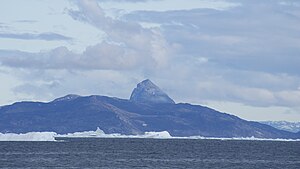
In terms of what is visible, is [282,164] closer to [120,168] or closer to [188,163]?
[188,163]

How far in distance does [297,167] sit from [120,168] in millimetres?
40256

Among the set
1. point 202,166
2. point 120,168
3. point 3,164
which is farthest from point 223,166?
point 3,164

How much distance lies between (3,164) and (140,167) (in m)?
26.9

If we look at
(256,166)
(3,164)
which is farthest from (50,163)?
→ (256,166)

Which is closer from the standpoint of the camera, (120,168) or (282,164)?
(120,168)

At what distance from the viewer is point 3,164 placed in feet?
→ 473

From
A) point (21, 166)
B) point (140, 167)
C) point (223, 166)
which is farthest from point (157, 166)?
point (21, 166)

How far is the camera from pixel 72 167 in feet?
448

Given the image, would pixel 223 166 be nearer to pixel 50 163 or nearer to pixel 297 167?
pixel 297 167

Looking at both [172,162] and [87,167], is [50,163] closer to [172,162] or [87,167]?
[87,167]

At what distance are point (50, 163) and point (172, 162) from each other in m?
27.0

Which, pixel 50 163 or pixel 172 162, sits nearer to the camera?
pixel 50 163

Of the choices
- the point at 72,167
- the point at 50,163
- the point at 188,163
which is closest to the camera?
the point at 72,167

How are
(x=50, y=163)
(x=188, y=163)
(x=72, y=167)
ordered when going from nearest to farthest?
1. (x=72, y=167)
2. (x=50, y=163)
3. (x=188, y=163)
